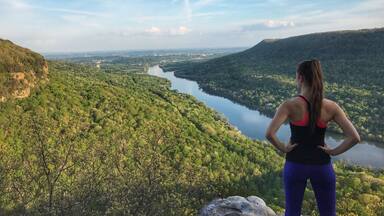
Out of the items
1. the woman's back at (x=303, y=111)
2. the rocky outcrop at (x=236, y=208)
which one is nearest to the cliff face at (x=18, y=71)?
the rocky outcrop at (x=236, y=208)

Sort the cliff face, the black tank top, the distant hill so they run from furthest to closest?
the distant hill, the cliff face, the black tank top

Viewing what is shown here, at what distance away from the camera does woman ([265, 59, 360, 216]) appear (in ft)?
17.9

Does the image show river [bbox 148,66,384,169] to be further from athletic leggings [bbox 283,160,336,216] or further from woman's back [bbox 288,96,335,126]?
woman's back [bbox 288,96,335,126]

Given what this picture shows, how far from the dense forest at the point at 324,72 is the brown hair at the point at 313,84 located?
72.2 meters

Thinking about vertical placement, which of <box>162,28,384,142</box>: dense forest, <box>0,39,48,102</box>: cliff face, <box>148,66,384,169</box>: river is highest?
<box>0,39,48,102</box>: cliff face

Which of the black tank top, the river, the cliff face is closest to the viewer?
the black tank top

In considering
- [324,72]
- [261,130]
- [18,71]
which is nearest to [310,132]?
[18,71]

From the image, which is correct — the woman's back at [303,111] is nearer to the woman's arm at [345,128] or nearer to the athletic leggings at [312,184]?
the woman's arm at [345,128]

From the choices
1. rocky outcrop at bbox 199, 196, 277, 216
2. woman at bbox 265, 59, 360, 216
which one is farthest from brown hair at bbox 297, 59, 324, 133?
rocky outcrop at bbox 199, 196, 277, 216

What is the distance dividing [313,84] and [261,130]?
81.5 meters

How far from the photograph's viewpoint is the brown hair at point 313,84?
5.43 metres

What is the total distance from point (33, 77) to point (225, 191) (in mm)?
38956

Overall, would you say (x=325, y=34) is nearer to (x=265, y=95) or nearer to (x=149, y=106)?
(x=265, y=95)

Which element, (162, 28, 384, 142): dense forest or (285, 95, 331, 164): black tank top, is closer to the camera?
(285, 95, 331, 164): black tank top
